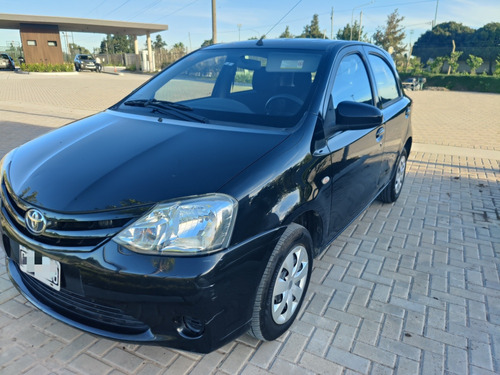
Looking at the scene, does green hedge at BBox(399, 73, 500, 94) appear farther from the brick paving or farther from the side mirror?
the side mirror

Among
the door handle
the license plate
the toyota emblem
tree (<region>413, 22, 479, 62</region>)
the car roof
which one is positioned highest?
tree (<region>413, 22, 479, 62</region>)

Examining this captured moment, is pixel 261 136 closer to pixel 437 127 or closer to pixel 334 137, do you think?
pixel 334 137

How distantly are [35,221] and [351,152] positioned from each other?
2082 mm

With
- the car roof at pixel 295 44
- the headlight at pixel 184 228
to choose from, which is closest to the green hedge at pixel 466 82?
the car roof at pixel 295 44

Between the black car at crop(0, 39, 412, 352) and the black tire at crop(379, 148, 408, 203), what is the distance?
5.26ft

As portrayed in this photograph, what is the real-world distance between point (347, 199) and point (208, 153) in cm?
128

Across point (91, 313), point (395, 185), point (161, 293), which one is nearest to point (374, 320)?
point (161, 293)

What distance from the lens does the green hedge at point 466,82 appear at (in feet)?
109

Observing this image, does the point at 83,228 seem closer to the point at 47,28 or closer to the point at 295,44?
the point at 295,44

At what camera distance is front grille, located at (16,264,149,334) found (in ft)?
5.83

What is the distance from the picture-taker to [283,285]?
7.13 feet

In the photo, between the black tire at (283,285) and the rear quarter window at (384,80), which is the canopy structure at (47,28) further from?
the black tire at (283,285)

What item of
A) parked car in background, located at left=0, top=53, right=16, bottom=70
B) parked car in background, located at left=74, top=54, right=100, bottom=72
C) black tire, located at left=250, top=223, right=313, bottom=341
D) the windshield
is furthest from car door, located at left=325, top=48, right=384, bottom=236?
parked car in background, located at left=0, top=53, right=16, bottom=70

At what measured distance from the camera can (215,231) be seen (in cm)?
172
